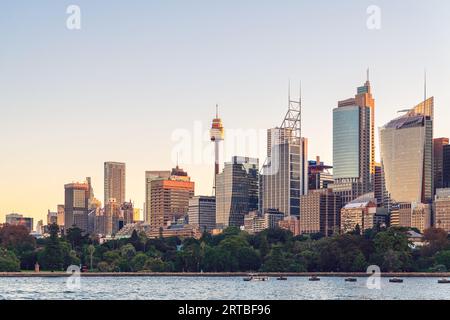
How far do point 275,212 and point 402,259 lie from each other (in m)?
56.9

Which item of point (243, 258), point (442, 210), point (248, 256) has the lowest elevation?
point (243, 258)

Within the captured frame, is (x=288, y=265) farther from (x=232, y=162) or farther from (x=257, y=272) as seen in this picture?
(x=232, y=162)

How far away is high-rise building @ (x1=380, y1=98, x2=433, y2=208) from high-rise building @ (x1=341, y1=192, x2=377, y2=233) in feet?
11.2

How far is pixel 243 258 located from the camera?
249 ft

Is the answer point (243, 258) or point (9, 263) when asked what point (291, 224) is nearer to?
point (243, 258)

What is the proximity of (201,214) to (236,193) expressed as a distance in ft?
19.5

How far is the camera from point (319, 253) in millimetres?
75062

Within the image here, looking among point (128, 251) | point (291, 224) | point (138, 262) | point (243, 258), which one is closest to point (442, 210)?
point (291, 224)

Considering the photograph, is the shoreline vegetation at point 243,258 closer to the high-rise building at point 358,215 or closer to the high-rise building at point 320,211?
the high-rise building at point 358,215

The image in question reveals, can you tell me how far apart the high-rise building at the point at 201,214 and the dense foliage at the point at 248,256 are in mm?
43700

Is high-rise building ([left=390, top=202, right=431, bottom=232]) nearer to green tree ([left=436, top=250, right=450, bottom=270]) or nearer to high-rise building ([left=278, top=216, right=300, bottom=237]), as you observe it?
high-rise building ([left=278, top=216, right=300, bottom=237])
